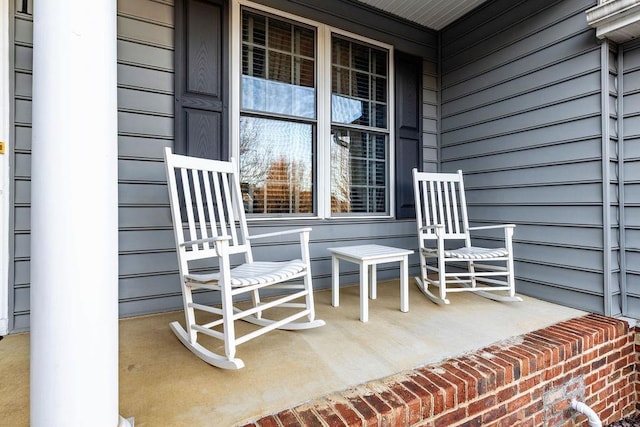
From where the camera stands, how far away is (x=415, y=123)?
3330 mm

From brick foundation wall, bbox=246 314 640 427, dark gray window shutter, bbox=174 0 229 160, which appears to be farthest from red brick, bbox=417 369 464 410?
dark gray window shutter, bbox=174 0 229 160

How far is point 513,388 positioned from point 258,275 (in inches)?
52.9

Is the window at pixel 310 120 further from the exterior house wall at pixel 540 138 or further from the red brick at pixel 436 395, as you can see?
the red brick at pixel 436 395

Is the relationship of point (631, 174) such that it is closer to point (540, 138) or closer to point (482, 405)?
point (540, 138)

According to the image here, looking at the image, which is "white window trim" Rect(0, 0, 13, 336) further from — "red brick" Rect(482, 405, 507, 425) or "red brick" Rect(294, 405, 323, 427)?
"red brick" Rect(482, 405, 507, 425)

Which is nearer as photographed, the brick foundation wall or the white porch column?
the white porch column

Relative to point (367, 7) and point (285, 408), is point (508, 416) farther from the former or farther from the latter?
point (367, 7)

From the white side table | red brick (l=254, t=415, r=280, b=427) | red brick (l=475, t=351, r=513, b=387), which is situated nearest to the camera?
red brick (l=254, t=415, r=280, b=427)

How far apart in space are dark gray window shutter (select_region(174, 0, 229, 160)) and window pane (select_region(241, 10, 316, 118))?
197mm

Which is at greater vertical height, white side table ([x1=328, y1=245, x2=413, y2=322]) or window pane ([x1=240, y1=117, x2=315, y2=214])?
window pane ([x1=240, y1=117, x2=315, y2=214])

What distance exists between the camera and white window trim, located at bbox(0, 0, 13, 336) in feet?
6.07

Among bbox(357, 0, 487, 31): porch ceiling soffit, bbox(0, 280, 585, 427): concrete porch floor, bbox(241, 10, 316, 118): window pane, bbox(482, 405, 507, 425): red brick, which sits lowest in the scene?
bbox(482, 405, 507, 425): red brick

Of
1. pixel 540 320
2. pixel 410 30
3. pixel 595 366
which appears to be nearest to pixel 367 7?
pixel 410 30

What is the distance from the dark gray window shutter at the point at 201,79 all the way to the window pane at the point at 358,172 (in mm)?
1035
